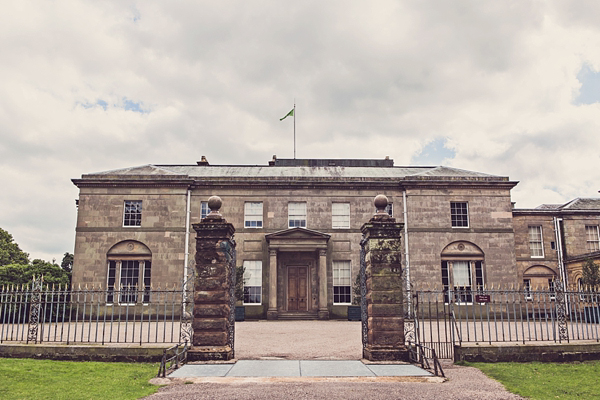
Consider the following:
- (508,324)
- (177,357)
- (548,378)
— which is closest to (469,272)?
(508,324)

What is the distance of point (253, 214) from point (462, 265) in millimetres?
11456

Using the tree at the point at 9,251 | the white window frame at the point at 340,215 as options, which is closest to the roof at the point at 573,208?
the white window frame at the point at 340,215

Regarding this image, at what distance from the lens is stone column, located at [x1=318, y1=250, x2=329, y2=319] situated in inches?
949

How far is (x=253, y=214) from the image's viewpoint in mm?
25969

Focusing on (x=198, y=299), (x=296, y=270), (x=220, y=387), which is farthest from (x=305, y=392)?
(x=296, y=270)

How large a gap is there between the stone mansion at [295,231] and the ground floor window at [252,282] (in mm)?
52

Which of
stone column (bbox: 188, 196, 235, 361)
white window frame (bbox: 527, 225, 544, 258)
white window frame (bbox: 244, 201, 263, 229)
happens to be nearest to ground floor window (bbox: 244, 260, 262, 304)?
white window frame (bbox: 244, 201, 263, 229)

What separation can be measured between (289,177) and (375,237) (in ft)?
53.1

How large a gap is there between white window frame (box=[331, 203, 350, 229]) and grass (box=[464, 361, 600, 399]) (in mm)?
16145

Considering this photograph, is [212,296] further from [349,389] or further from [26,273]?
[26,273]

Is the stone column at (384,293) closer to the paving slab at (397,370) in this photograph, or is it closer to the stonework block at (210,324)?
the paving slab at (397,370)

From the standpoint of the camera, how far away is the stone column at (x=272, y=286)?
24031mm

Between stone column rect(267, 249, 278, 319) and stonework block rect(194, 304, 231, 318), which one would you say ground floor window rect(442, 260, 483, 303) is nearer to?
stone column rect(267, 249, 278, 319)

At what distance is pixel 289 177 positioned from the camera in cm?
2631
